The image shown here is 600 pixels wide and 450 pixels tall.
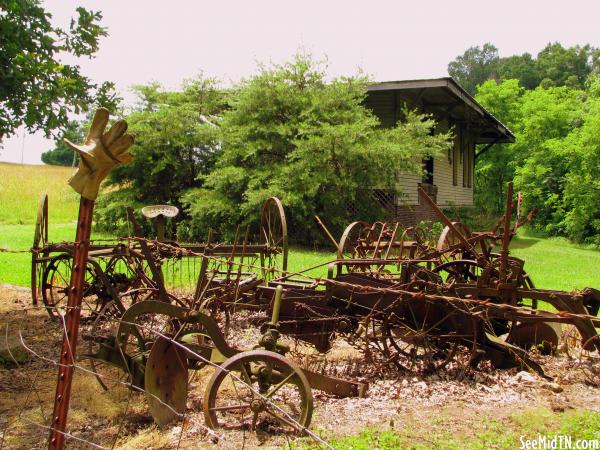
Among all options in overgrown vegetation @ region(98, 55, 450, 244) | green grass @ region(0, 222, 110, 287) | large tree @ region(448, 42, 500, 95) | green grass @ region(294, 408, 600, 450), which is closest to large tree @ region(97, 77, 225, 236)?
overgrown vegetation @ region(98, 55, 450, 244)

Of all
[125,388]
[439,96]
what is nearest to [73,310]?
[125,388]

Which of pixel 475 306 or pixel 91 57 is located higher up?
pixel 91 57

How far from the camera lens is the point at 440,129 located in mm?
19031

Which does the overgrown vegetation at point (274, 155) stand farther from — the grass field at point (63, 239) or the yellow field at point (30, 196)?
the yellow field at point (30, 196)

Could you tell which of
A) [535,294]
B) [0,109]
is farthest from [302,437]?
[0,109]

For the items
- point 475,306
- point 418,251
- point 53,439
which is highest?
point 418,251

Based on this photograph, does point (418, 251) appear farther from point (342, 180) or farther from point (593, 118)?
point (593, 118)

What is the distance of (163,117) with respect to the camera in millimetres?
14383

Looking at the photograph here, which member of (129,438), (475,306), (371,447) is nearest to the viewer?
(371,447)

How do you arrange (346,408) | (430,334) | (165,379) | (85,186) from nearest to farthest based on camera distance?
(85,186) → (165,379) → (346,408) → (430,334)

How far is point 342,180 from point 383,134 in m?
1.78

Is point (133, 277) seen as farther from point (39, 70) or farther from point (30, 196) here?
point (30, 196)

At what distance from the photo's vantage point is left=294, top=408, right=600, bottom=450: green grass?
3.05m

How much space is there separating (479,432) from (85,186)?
2.78 metres
